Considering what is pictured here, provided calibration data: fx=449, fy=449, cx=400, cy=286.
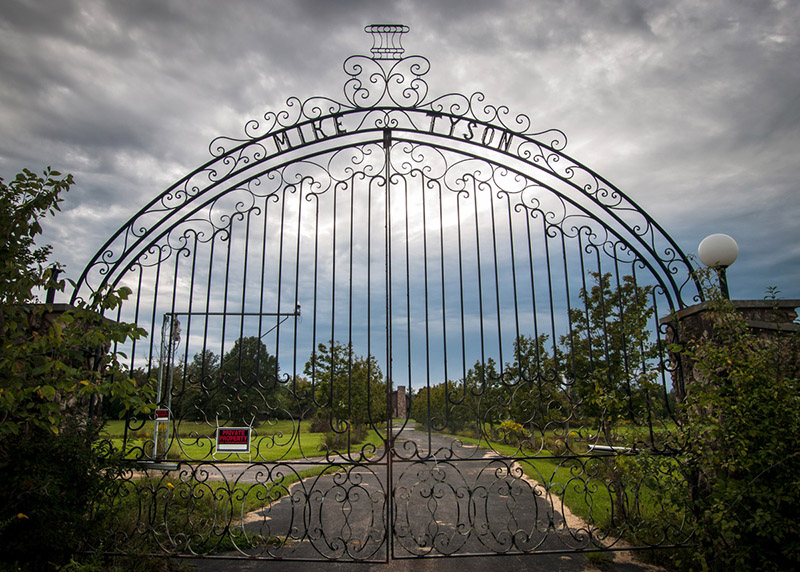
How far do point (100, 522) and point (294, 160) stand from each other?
3566mm

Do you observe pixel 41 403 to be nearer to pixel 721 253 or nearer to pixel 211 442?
pixel 211 442

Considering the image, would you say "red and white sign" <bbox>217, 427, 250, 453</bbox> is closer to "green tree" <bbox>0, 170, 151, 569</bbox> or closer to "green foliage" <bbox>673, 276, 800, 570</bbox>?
"green tree" <bbox>0, 170, 151, 569</bbox>

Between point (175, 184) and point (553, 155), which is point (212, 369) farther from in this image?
point (553, 155)

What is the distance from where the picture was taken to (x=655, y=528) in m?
4.07

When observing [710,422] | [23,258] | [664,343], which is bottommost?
[710,422]

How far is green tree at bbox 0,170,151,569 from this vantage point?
2898mm

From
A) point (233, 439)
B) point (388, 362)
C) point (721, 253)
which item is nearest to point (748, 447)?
point (721, 253)

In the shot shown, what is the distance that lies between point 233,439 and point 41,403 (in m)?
1.42

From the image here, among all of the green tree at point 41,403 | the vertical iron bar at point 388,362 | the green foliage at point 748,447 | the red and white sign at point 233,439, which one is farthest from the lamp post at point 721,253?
the green tree at point 41,403

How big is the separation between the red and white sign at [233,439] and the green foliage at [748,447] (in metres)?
3.57

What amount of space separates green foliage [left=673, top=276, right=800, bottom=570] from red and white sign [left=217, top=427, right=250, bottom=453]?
11.7ft

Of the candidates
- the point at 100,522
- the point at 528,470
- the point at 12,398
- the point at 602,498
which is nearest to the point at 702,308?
the point at 602,498

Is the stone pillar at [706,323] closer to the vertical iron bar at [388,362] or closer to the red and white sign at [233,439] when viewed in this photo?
the vertical iron bar at [388,362]

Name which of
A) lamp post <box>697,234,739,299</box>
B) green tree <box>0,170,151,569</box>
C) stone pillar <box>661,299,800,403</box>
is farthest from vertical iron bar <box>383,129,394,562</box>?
lamp post <box>697,234,739,299</box>
